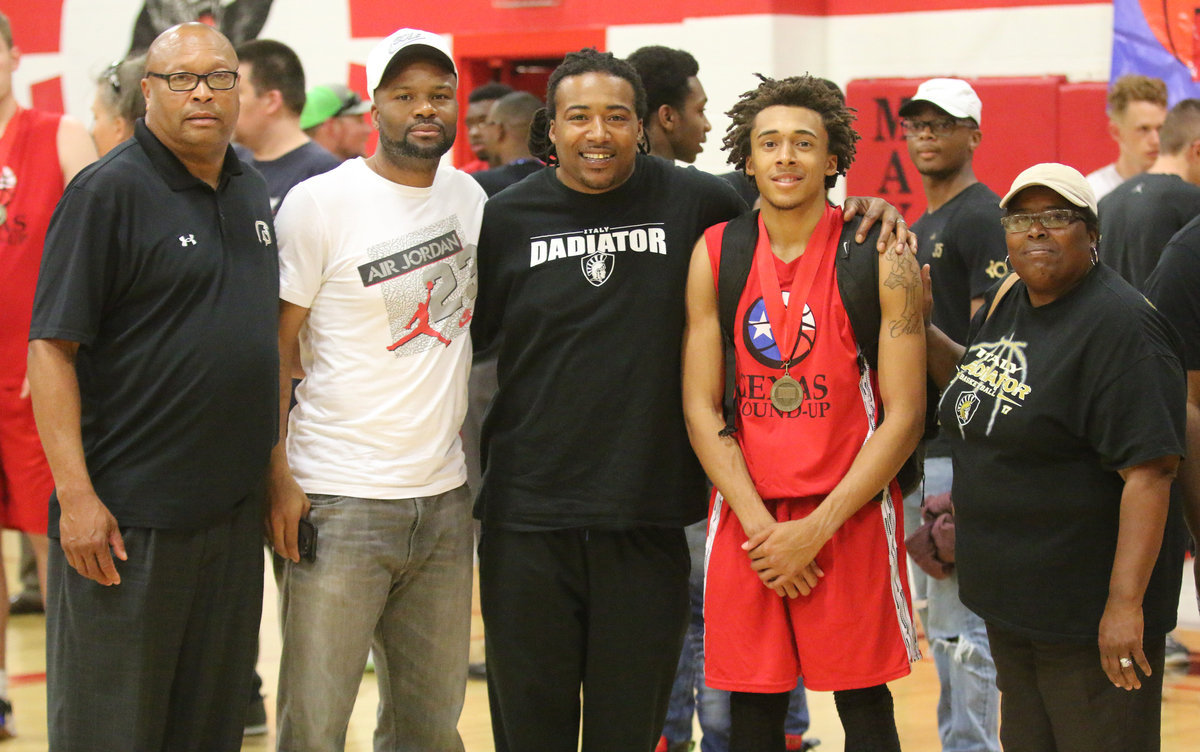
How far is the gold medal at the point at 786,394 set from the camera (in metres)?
3.16

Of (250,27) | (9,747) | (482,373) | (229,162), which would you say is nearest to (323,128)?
(250,27)

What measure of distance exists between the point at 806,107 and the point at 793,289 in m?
0.45

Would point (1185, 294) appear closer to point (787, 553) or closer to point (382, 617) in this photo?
point (787, 553)

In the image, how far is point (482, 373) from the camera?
5316mm

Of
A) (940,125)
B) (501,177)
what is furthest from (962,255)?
(501,177)

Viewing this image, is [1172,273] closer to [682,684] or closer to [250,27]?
[682,684]

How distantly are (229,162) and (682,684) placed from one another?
2347 mm

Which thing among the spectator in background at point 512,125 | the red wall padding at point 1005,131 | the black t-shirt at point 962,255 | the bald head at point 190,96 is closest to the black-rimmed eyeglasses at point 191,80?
the bald head at point 190,96

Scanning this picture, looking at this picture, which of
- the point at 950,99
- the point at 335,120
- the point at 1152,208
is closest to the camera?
the point at 950,99

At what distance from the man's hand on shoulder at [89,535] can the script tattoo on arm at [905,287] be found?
1857 mm

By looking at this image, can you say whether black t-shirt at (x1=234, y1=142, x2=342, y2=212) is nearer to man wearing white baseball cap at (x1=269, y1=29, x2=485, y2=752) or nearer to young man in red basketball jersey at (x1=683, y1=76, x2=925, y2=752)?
man wearing white baseball cap at (x1=269, y1=29, x2=485, y2=752)

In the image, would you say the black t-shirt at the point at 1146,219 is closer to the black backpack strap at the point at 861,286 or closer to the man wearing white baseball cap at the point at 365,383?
the black backpack strap at the point at 861,286

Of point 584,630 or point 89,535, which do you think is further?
point 584,630

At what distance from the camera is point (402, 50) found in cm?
332
